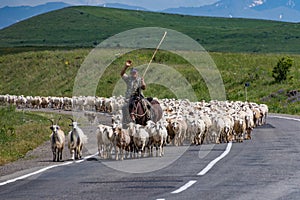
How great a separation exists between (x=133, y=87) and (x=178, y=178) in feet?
25.5

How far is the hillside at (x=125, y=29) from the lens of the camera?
474 feet

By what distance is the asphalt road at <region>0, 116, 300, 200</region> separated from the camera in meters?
12.5

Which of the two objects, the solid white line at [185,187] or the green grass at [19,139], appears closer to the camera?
the solid white line at [185,187]

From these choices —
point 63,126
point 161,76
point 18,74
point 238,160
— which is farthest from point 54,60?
point 238,160

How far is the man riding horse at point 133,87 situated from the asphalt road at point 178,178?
221 cm

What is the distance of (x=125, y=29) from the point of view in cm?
16988

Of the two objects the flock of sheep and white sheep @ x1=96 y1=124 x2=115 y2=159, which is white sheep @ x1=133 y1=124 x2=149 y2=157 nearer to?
the flock of sheep

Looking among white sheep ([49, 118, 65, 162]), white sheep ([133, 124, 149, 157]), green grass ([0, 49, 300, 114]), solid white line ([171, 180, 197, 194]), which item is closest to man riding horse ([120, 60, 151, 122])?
white sheep ([133, 124, 149, 157])

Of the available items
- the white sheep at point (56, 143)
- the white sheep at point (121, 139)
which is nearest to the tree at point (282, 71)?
the white sheep at point (121, 139)

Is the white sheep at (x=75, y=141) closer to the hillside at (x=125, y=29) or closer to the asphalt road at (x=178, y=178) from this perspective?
the asphalt road at (x=178, y=178)

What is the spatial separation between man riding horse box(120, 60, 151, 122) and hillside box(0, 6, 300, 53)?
4269 inches

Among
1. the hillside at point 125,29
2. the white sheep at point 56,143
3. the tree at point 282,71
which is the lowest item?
the white sheep at point 56,143

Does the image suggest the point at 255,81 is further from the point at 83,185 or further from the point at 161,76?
the point at 83,185

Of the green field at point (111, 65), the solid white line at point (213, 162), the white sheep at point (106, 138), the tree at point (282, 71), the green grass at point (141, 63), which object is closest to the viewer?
the solid white line at point (213, 162)
